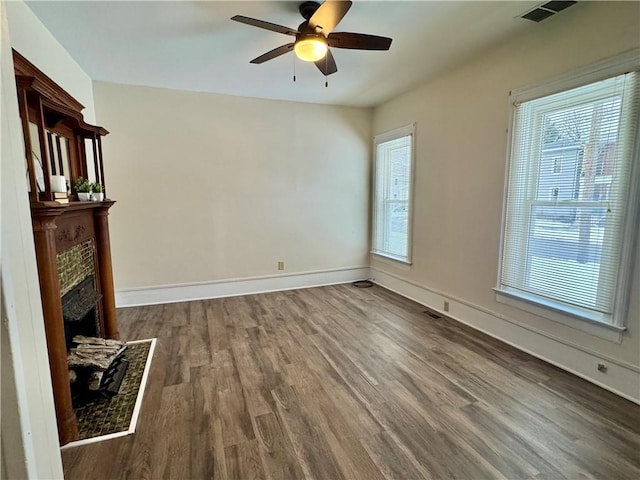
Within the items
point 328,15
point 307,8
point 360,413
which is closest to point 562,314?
point 360,413

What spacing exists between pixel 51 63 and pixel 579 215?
4229 millimetres

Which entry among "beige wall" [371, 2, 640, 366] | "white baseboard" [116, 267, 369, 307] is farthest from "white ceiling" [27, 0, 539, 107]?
"white baseboard" [116, 267, 369, 307]

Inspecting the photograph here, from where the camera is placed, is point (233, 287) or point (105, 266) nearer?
point (105, 266)

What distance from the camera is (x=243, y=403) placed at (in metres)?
2.04

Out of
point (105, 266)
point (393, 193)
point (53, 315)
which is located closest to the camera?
point (53, 315)

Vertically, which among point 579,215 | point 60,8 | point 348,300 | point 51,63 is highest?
point 60,8

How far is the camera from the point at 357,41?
2229 millimetres

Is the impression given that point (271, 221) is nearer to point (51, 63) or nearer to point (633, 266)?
point (51, 63)

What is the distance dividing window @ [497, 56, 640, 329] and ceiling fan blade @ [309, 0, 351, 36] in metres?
1.70

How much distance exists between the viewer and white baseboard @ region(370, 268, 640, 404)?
2.09 meters

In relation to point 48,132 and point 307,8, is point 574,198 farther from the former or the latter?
point 48,132

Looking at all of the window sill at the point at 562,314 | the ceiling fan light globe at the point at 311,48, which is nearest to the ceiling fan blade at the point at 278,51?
the ceiling fan light globe at the point at 311,48

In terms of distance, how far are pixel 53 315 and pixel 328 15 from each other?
2296 millimetres

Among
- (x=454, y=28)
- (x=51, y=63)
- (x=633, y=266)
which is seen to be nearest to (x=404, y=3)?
(x=454, y=28)
